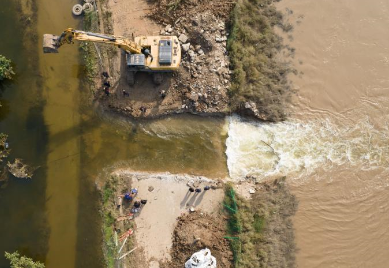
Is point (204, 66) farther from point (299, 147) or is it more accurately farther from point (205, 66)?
point (299, 147)

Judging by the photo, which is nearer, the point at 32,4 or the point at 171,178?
the point at 171,178

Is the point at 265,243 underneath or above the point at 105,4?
underneath

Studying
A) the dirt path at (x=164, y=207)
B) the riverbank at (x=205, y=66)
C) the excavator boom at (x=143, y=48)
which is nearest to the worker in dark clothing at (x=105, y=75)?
the riverbank at (x=205, y=66)

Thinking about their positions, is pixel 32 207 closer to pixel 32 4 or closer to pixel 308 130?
pixel 32 4

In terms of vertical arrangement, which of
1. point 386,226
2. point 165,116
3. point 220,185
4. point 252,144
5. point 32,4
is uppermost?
point 32,4

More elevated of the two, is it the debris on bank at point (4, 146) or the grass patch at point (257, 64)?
the grass patch at point (257, 64)

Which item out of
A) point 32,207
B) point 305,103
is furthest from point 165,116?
point 32,207

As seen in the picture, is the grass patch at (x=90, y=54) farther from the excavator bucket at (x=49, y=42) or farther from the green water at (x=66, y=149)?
the excavator bucket at (x=49, y=42)
